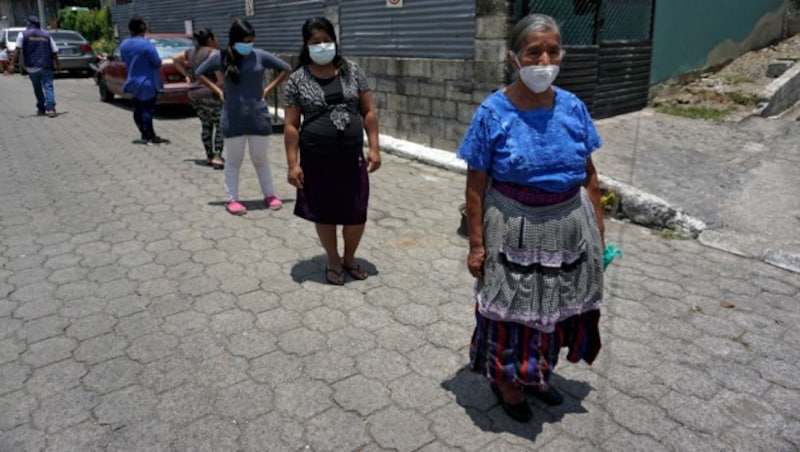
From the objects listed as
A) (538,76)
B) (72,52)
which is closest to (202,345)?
(538,76)

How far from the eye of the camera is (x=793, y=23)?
1189 centimetres

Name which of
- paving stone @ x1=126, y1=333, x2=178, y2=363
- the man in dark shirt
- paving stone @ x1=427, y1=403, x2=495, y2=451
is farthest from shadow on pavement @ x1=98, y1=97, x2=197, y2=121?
paving stone @ x1=427, y1=403, x2=495, y2=451

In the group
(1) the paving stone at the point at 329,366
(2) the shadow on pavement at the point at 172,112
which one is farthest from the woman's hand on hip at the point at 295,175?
(2) the shadow on pavement at the point at 172,112

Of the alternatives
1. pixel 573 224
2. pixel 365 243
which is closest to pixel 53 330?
pixel 365 243

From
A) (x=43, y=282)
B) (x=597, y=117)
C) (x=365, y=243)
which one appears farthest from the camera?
(x=597, y=117)

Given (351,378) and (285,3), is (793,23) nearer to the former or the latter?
(285,3)

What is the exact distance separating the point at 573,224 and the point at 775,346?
178cm

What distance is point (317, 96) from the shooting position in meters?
3.86

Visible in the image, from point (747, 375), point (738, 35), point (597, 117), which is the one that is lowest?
point (747, 375)

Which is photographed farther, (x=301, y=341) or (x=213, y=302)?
(x=213, y=302)

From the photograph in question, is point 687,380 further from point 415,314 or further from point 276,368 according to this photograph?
point 276,368

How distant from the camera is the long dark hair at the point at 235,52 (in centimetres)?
532

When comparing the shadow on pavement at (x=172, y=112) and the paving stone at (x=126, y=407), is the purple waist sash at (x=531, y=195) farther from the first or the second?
the shadow on pavement at (x=172, y=112)

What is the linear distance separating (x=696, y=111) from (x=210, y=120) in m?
6.76
